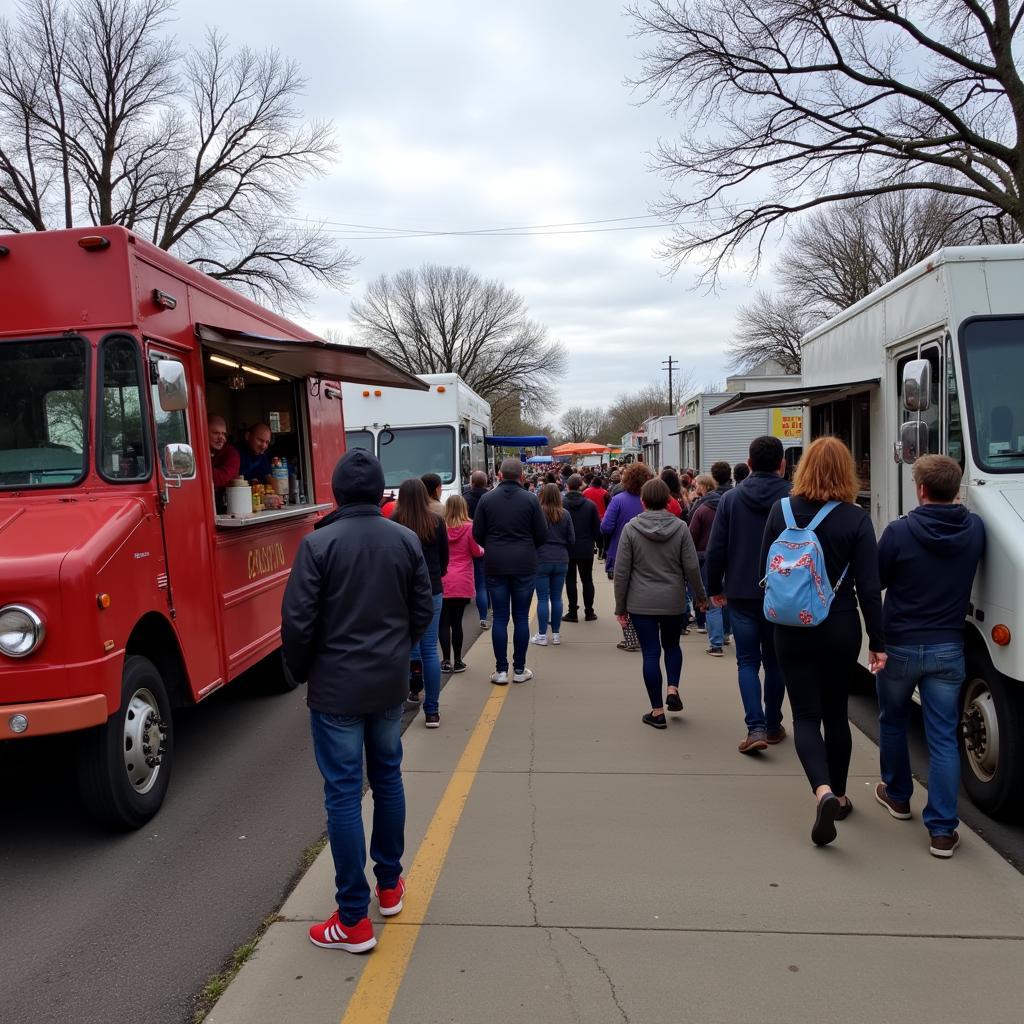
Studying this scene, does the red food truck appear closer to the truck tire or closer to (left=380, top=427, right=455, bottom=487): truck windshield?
the truck tire

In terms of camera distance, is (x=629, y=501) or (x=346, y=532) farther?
(x=629, y=501)

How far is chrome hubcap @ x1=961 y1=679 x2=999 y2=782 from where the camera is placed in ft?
13.3

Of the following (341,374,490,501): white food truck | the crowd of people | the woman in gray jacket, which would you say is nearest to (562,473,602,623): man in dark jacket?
(341,374,490,501): white food truck

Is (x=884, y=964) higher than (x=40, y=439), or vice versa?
(x=40, y=439)

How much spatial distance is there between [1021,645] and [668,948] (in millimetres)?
2069

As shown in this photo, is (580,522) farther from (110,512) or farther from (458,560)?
(110,512)

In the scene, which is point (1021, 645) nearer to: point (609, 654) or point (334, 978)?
point (334, 978)

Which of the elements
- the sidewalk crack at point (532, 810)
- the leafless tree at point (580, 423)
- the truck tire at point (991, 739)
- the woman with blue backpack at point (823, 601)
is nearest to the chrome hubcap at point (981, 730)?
the truck tire at point (991, 739)

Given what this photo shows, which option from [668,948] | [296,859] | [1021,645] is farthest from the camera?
[296,859]

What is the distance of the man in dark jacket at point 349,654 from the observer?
304 cm

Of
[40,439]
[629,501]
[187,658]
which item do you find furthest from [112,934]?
Result: [629,501]

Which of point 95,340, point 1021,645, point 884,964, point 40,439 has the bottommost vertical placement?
point 884,964

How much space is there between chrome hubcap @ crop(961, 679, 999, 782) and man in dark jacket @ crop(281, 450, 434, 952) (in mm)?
2966

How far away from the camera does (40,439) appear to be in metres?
4.49
